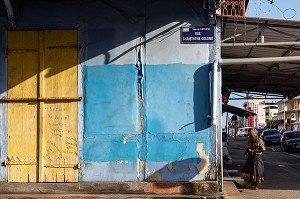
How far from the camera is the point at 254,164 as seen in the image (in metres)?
13.6

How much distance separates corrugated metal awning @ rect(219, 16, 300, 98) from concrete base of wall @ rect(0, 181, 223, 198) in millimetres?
2695

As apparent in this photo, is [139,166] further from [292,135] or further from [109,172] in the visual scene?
[292,135]

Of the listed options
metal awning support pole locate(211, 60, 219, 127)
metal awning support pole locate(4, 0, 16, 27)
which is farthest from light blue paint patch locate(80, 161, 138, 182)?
metal awning support pole locate(4, 0, 16, 27)

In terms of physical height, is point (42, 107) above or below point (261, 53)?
below

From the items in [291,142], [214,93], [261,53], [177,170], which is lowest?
[291,142]

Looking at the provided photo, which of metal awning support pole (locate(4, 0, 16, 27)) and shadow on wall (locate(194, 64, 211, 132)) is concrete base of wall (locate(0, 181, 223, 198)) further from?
metal awning support pole (locate(4, 0, 16, 27))

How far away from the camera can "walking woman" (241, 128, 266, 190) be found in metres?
13.4

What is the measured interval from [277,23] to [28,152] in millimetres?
6001

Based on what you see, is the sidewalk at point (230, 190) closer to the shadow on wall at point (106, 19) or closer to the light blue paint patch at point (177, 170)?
the light blue paint patch at point (177, 170)

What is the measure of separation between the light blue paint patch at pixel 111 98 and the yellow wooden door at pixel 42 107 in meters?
0.32

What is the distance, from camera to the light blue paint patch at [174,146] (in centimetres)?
1078

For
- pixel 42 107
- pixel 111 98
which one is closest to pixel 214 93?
pixel 111 98

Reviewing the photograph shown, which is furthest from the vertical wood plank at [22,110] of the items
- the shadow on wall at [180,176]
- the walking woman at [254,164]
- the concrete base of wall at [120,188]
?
the walking woman at [254,164]

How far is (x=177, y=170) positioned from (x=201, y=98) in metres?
1.52
